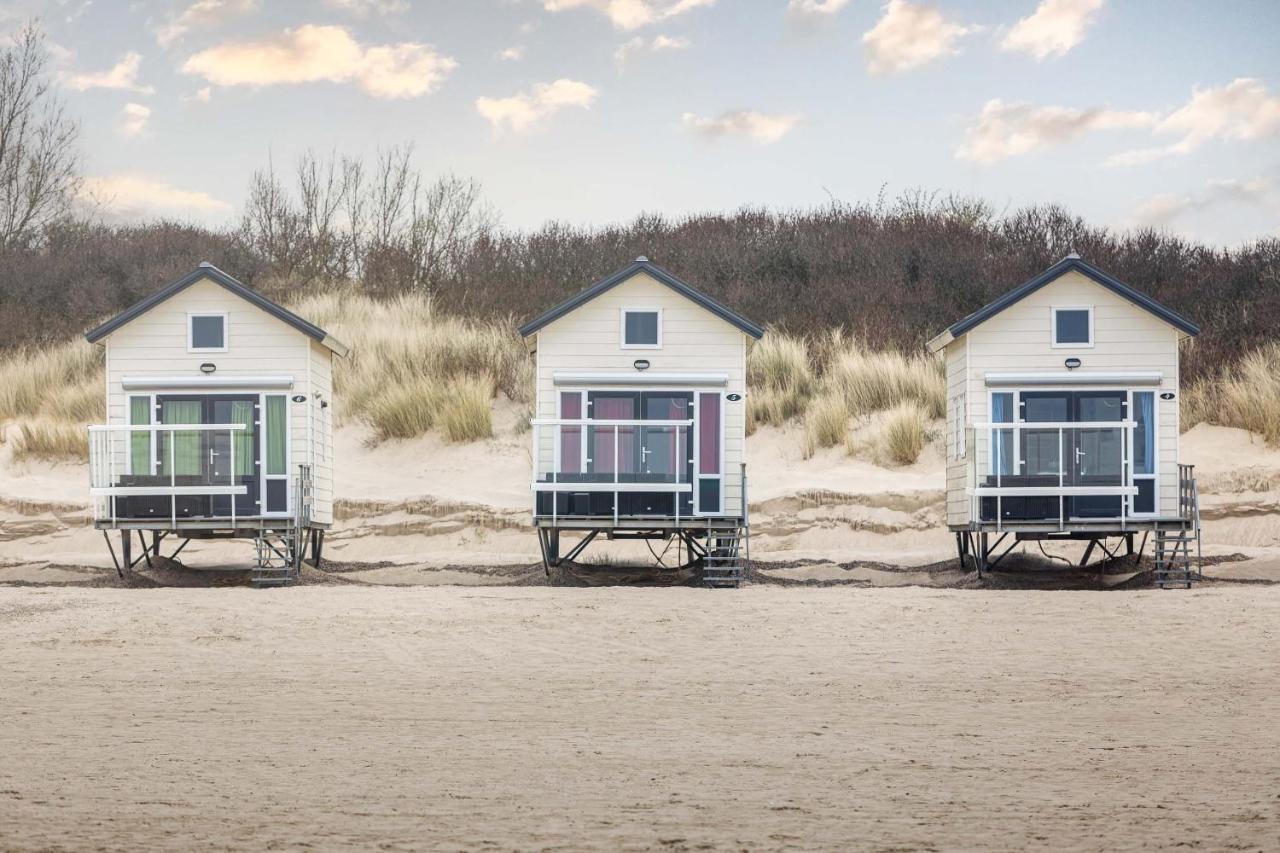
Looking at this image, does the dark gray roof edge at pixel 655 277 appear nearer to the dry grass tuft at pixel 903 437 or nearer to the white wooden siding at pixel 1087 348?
the white wooden siding at pixel 1087 348

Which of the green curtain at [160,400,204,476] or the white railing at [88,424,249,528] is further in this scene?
the green curtain at [160,400,204,476]

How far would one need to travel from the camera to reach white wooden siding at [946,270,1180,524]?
22.1 m

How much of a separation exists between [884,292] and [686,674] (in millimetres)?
25772

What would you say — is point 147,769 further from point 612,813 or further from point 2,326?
point 2,326

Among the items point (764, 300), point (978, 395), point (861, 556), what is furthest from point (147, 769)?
point (764, 300)

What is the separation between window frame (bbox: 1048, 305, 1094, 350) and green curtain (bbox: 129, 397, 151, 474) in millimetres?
13112

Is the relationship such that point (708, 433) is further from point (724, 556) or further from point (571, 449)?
point (571, 449)

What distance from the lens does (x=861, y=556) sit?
2527 centimetres

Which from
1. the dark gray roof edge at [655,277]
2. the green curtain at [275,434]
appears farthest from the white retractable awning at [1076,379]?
the green curtain at [275,434]

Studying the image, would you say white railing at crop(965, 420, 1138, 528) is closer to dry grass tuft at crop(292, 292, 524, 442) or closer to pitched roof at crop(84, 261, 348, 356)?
pitched roof at crop(84, 261, 348, 356)

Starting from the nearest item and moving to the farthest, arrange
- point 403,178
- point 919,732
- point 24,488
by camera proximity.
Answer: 1. point 919,732
2. point 24,488
3. point 403,178

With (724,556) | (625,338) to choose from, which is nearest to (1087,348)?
(724,556)

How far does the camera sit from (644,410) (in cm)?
2241

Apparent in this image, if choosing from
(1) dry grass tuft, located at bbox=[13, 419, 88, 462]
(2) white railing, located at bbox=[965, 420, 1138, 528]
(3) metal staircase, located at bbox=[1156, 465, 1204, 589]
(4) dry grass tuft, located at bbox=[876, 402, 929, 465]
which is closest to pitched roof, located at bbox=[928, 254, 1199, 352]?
(2) white railing, located at bbox=[965, 420, 1138, 528]
